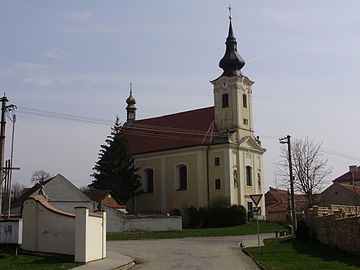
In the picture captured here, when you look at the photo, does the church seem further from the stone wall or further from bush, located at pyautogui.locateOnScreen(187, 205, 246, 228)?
the stone wall

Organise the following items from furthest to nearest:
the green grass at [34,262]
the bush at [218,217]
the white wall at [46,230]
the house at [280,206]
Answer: the house at [280,206], the bush at [218,217], the white wall at [46,230], the green grass at [34,262]

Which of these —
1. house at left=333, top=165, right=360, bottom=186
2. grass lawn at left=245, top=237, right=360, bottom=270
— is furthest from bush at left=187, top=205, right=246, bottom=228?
house at left=333, top=165, right=360, bottom=186

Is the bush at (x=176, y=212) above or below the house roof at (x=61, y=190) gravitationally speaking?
below

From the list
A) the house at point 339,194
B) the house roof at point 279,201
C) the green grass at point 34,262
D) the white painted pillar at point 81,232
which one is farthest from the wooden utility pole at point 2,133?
the house at point 339,194

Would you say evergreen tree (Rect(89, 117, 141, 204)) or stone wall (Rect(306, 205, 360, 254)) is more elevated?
evergreen tree (Rect(89, 117, 141, 204))

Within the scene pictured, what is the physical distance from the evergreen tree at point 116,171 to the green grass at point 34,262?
33.2 m

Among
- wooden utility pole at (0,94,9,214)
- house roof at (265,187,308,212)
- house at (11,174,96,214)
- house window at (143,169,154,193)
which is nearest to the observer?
wooden utility pole at (0,94,9,214)

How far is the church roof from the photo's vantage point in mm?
53553

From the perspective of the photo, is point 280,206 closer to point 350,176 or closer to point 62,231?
point 350,176

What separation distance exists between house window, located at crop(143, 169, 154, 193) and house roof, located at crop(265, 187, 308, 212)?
16.3 meters

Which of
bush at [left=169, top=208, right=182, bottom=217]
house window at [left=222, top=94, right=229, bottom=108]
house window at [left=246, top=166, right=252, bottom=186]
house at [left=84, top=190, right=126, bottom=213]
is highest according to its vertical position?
house window at [left=222, top=94, right=229, bottom=108]

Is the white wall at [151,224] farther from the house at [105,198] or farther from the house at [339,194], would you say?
the house at [339,194]

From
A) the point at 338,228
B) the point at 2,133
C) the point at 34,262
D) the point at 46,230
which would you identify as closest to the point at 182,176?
the point at 2,133

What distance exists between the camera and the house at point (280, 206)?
167 feet
